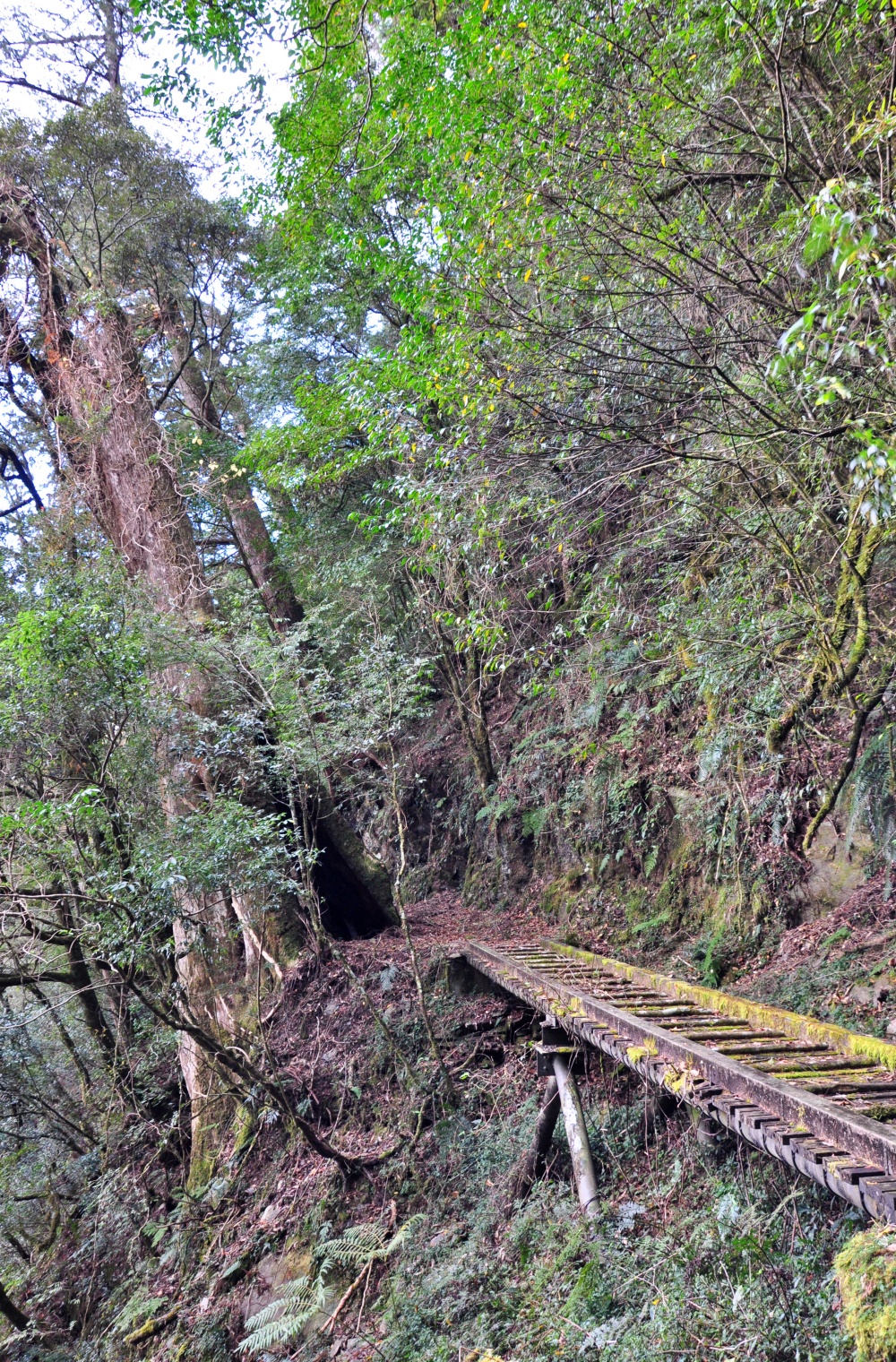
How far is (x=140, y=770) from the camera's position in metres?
7.66

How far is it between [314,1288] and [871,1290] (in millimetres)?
4576

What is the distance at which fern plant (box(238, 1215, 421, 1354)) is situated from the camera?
17.5 feet

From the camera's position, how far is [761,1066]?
12.0ft

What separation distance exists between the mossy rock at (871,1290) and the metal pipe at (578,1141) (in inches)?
88.9

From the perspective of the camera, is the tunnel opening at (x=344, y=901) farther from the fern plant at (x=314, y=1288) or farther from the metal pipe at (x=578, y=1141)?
the metal pipe at (x=578, y=1141)

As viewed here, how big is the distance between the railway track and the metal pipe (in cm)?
30

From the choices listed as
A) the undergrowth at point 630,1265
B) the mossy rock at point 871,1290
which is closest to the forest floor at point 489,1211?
the undergrowth at point 630,1265

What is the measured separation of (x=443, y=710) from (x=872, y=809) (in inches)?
392

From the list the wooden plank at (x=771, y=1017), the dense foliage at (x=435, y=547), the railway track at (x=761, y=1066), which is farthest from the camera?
the dense foliage at (x=435, y=547)

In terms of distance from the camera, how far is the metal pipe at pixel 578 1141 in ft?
15.9

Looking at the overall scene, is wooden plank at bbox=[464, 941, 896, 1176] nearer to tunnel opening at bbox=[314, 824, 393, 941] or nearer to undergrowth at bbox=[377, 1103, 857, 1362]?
undergrowth at bbox=[377, 1103, 857, 1362]

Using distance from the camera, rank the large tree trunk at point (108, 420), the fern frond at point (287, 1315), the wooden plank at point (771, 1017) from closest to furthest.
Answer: the wooden plank at point (771, 1017), the fern frond at point (287, 1315), the large tree trunk at point (108, 420)

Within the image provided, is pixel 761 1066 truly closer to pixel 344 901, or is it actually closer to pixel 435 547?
pixel 435 547

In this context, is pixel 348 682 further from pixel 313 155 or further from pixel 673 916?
pixel 313 155
